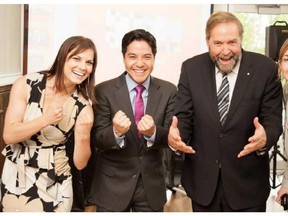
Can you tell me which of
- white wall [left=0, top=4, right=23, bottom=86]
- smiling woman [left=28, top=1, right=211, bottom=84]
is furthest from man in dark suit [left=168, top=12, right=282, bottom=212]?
smiling woman [left=28, top=1, right=211, bottom=84]

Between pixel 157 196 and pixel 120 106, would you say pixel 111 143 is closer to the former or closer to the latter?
pixel 120 106

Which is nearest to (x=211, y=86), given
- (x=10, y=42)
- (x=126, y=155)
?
(x=126, y=155)

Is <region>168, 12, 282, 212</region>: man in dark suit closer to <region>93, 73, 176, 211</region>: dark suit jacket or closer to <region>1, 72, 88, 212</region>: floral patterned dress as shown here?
<region>93, 73, 176, 211</region>: dark suit jacket

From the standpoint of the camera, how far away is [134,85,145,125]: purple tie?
7.04ft

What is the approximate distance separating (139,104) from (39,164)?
0.56 m

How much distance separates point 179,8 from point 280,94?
2729 mm

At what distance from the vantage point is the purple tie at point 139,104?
215 cm

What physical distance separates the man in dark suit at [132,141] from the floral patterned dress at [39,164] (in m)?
0.16

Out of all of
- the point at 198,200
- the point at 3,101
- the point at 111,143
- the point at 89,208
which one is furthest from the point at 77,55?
the point at 89,208

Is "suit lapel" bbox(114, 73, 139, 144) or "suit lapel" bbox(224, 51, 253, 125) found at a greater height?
"suit lapel" bbox(224, 51, 253, 125)

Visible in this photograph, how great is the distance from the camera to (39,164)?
205 centimetres

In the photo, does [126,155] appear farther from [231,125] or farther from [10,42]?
[10,42]

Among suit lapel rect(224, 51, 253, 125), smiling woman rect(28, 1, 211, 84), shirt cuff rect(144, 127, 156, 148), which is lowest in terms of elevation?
shirt cuff rect(144, 127, 156, 148)

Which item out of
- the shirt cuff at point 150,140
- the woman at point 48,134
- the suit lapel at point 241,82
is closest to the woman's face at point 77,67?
the woman at point 48,134
